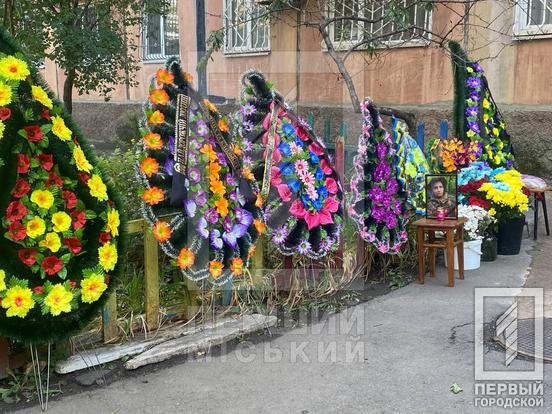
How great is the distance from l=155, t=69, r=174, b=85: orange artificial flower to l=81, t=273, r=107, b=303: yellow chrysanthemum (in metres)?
1.35

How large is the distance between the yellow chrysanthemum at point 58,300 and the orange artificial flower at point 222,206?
123 centimetres

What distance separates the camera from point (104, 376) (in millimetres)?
3648

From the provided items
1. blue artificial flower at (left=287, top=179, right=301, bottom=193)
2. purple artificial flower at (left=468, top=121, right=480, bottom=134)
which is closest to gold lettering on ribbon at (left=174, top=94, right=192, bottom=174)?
blue artificial flower at (left=287, top=179, right=301, bottom=193)

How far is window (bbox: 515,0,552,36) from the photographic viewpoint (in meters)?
8.73

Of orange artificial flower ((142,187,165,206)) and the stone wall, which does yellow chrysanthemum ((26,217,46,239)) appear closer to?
orange artificial flower ((142,187,165,206))

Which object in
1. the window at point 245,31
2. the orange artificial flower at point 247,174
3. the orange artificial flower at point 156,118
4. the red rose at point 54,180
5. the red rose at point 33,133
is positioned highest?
the window at point 245,31

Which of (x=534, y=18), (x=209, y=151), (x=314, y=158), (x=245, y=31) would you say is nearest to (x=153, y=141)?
(x=209, y=151)

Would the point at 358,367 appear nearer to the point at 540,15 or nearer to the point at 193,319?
the point at 193,319

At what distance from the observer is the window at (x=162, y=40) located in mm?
14320

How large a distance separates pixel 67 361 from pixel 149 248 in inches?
32.5

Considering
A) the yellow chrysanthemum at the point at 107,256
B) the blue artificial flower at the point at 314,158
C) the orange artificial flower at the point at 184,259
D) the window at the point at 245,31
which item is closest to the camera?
the yellow chrysanthemum at the point at 107,256

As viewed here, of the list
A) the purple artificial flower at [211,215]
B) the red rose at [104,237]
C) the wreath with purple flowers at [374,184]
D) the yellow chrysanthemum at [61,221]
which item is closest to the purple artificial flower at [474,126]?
the wreath with purple flowers at [374,184]

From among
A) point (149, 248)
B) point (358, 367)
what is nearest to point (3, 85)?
point (149, 248)

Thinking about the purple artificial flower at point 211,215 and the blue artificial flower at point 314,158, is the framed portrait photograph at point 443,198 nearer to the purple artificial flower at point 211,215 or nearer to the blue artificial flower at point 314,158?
the blue artificial flower at point 314,158
